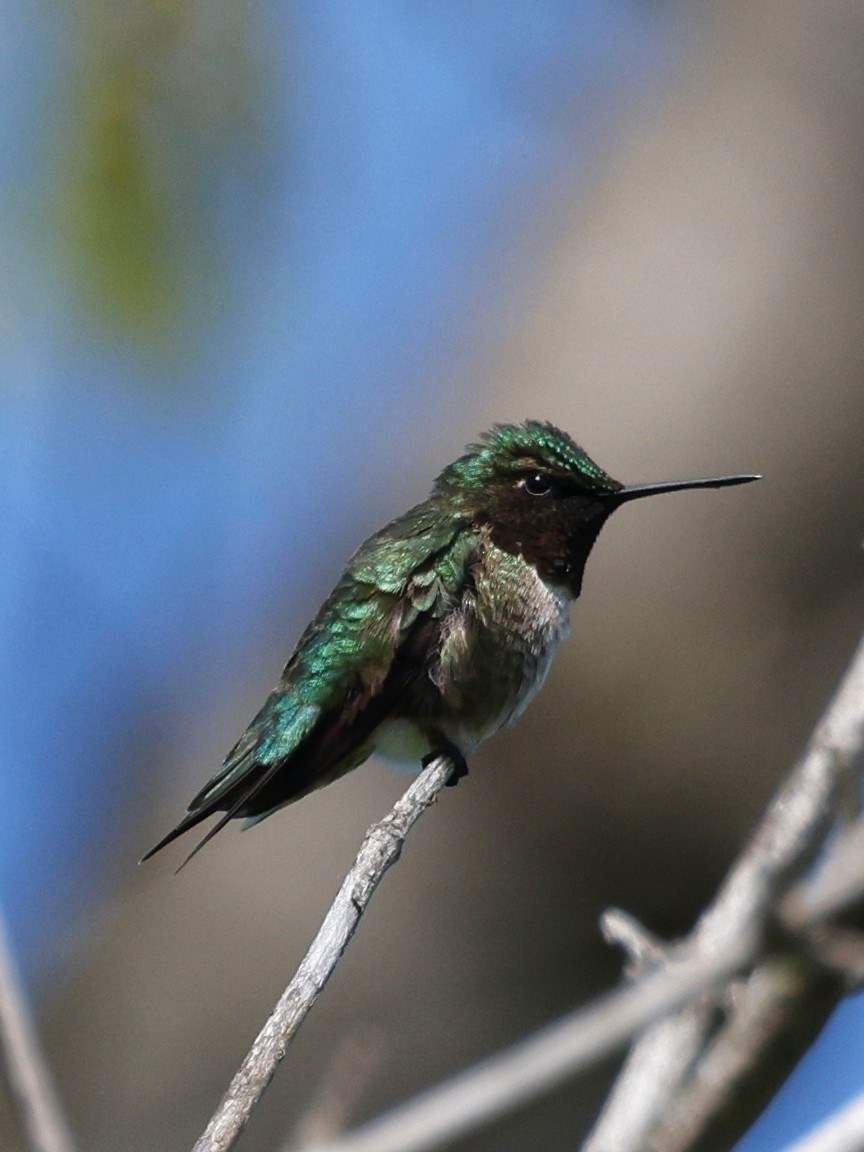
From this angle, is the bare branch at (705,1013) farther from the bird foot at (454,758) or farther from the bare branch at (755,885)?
the bird foot at (454,758)

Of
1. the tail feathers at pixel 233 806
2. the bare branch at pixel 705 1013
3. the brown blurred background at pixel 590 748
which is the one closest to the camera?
the bare branch at pixel 705 1013

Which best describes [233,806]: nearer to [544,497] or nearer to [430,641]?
[430,641]

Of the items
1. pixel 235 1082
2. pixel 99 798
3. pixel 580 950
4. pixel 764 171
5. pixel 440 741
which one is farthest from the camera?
pixel 764 171

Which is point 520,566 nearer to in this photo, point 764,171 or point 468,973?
point 468,973

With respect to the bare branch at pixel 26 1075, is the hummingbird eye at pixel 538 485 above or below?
above

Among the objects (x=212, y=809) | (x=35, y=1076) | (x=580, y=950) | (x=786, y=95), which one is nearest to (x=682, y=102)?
(x=786, y=95)

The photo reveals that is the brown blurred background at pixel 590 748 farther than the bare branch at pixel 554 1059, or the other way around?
the brown blurred background at pixel 590 748

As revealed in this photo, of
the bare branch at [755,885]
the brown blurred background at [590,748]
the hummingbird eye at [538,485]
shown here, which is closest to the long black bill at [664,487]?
the hummingbird eye at [538,485]

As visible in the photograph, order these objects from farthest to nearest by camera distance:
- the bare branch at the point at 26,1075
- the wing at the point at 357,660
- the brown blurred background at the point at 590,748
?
1. the brown blurred background at the point at 590,748
2. the wing at the point at 357,660
3. the bare branch at the point at 26,1075
